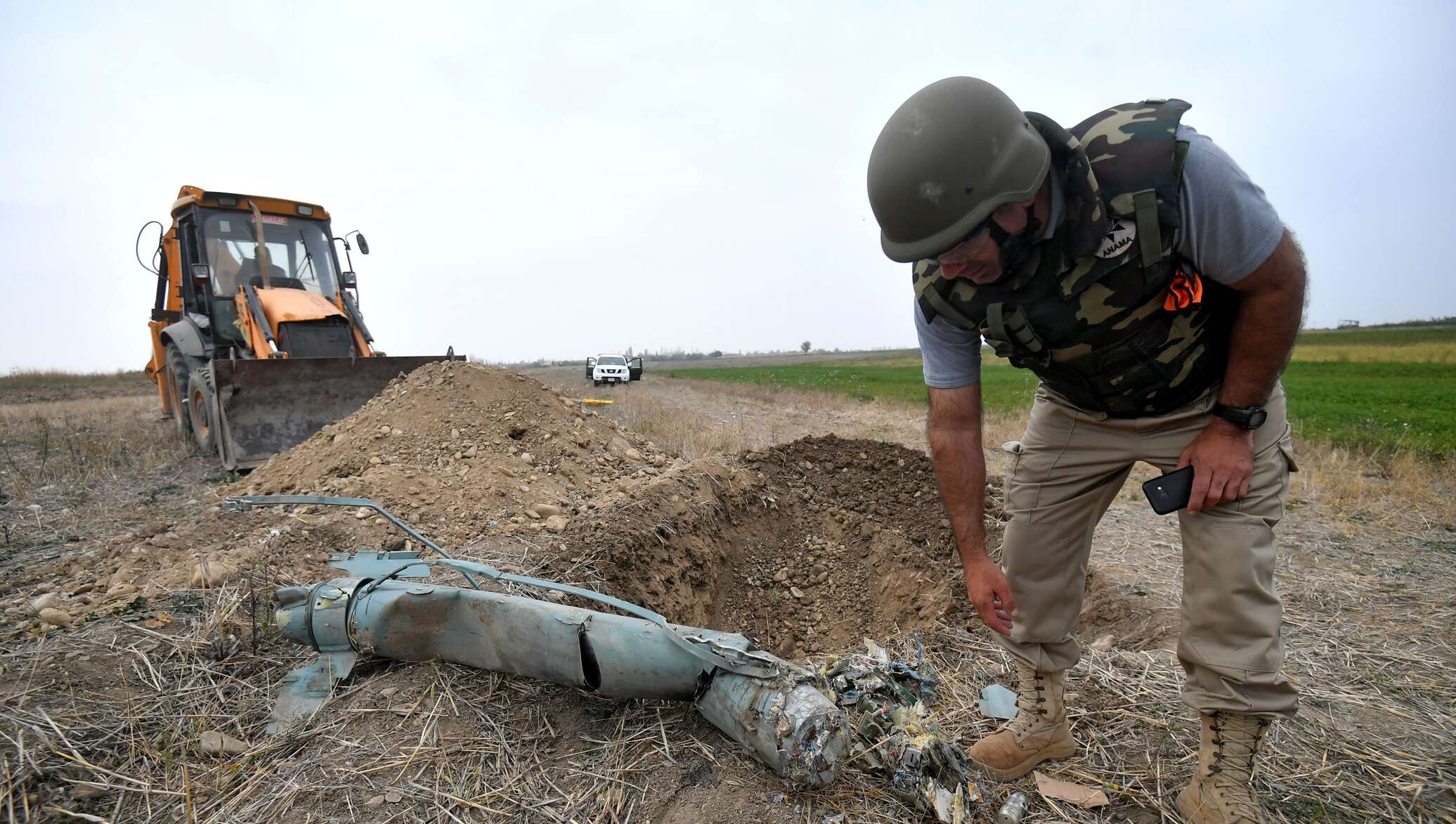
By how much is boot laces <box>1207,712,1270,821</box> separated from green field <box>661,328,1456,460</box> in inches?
37.9

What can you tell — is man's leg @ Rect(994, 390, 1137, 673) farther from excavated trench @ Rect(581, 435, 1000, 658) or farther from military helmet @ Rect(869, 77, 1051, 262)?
excavated trench @ Rect(581, 435, 1000, 658)

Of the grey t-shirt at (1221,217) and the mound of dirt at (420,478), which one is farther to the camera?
the mound of dirt at (420,478)

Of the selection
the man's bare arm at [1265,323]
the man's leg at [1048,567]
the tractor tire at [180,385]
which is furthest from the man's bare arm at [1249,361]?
the tractor tire at [180,385]

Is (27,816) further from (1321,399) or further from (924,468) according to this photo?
(1321,399)

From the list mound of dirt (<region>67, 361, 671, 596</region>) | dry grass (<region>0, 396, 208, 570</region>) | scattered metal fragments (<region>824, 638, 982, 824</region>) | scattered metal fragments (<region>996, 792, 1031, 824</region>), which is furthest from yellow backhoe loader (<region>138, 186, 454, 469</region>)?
scattered metal fragments (<region>996, 792, 1031, 824</region>)

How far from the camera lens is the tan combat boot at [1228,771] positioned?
1.66m

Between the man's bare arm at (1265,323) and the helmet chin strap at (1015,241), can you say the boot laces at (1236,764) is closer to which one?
the man's bare arm at (1265,323)

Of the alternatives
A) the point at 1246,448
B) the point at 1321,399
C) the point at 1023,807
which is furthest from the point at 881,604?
the point at 1321,399

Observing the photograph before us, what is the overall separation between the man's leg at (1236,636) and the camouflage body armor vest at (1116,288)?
272mm

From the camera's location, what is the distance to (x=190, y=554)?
11.2 ft

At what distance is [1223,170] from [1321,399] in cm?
1857

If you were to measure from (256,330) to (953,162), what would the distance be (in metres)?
7.64

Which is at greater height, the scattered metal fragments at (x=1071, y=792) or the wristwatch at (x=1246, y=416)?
the wristwatch at (x=1246, y=416)

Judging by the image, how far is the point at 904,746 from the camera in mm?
1737
